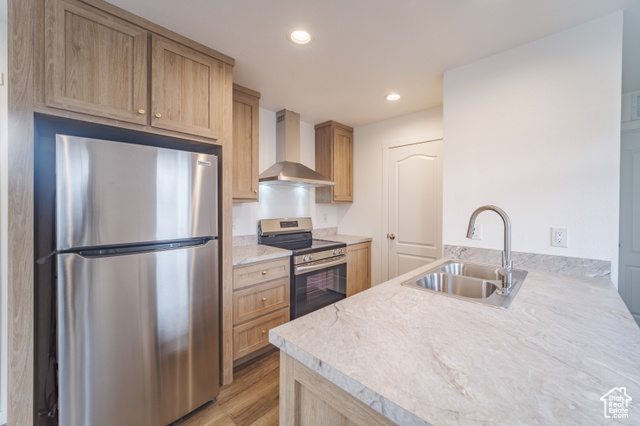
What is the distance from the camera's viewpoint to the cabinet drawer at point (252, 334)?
76.6 inches

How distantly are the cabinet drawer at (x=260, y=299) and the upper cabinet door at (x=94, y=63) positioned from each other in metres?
1.38

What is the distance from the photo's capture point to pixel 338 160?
10.8ft

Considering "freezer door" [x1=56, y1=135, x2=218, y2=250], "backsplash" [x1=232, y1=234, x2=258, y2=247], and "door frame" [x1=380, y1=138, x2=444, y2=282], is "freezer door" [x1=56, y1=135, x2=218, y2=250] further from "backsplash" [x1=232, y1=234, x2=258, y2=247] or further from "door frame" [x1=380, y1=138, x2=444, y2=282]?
"door frame" [x1=380, y1=138, x2=444, y2=282]

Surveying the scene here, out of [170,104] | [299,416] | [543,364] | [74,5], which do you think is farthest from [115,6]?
[543,364]

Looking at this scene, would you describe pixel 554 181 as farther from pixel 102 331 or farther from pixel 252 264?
pixel 102 331

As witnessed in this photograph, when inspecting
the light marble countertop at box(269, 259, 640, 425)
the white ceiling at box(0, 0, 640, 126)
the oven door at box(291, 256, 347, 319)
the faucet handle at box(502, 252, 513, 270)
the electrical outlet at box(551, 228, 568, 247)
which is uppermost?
the white ceiling at box(0, 0, 640, 126)

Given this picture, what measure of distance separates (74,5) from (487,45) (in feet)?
7.82

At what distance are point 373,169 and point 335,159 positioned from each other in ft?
1.74

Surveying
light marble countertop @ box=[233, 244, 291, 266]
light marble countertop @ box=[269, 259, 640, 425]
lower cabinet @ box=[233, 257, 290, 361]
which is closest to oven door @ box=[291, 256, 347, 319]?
lower cabinet @ box=[233, 257, 290, 361]

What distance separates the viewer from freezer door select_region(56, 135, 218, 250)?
116 centimetres

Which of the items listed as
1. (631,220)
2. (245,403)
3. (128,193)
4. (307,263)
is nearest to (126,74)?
(128,193)

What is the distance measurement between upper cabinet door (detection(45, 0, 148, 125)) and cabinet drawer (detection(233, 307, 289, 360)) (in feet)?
5.30

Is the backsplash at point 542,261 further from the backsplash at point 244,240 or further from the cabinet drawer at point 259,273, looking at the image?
→ the backsplash at point 244,240

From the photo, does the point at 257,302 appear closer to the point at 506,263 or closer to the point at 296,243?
the point at 296,243
